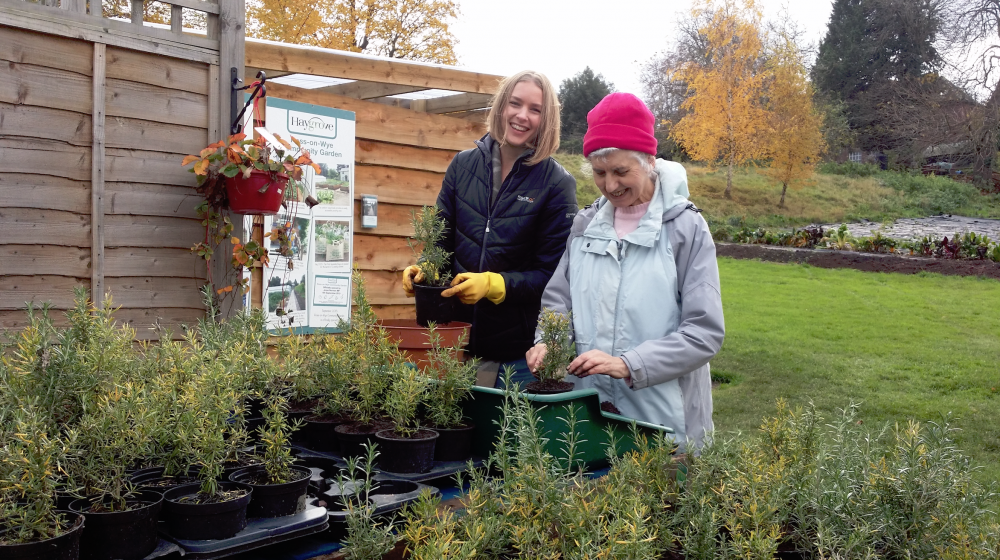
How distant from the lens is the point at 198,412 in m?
1.17

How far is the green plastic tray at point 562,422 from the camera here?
1512 millimetres

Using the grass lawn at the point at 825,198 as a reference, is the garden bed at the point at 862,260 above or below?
below

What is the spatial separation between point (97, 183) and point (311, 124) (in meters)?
1.75

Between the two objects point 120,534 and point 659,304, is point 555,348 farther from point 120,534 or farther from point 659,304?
point 120,534

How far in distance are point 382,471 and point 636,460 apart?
1.52 feet

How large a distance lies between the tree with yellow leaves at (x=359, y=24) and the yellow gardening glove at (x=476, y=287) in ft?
47.7

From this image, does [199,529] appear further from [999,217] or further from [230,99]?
[999,217]

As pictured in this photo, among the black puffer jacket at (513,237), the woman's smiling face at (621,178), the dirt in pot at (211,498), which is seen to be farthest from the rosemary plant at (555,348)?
the black puffer jacket at (513,237)

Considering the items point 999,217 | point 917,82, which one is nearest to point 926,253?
point 999,217

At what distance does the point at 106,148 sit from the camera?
3799 mm

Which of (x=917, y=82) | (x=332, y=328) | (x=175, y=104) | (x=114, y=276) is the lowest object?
(x=332, y=328)

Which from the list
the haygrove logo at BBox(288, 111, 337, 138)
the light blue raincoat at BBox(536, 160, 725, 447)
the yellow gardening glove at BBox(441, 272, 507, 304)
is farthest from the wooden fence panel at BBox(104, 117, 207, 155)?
the light blue raincoat at BBox(536, 160, 725, 447)

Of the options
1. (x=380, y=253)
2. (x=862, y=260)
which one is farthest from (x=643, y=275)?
(x=862, y=260)

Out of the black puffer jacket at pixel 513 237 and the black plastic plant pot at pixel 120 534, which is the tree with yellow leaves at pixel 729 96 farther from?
the black plastic plant pot at pixel 120 534
